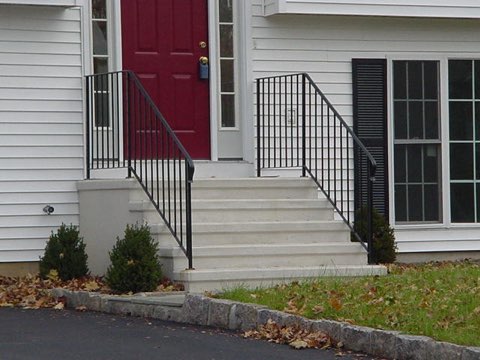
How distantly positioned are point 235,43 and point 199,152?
1360 mm

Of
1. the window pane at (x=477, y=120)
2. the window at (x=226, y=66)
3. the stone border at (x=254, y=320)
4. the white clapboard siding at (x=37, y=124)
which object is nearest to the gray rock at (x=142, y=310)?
the stone border at (x=254, y=320)

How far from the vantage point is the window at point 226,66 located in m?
14.4

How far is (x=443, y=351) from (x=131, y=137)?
6.06 m

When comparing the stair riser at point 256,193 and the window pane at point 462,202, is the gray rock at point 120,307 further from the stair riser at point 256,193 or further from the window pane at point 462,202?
the window pane at point 462,202

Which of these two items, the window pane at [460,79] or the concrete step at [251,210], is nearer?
the concrete step at [251,210]

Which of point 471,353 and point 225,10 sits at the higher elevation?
point 225,10

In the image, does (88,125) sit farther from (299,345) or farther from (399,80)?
(299,345)

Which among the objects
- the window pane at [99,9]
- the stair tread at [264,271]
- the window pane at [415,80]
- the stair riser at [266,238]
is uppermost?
the window pane at [99,9]

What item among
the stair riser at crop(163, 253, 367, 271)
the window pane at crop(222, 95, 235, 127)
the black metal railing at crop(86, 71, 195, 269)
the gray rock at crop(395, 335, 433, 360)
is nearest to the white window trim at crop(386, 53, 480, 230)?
the window pane at crop(222, 95, 235, 127)

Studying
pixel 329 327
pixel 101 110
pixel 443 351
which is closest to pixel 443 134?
pixel 101 110

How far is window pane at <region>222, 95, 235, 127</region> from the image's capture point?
47.3ft

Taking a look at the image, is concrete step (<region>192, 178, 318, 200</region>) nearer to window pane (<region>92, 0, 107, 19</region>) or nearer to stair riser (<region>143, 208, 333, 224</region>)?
stair riser (<region>143, 208, 333, 224</region>)

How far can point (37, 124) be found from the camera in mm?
13406

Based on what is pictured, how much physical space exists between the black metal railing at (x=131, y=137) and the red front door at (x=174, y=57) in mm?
370
